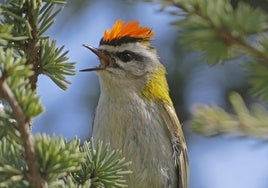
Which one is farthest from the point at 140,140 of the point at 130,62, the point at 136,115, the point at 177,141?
the point at 130,62

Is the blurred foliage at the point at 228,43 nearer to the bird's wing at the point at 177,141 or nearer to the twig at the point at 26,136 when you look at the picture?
the twig at the point at 26,136

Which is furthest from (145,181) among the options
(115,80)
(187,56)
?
(187,56)

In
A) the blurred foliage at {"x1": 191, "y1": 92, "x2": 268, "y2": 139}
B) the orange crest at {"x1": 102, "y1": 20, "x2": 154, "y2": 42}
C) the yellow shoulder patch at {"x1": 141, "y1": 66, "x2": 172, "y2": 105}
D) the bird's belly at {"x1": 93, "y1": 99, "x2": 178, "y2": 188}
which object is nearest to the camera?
the blurred foliage at {"x1": 191, "y1": 92, "x2": 268, "y2": 139}

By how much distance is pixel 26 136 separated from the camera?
1.76 meters

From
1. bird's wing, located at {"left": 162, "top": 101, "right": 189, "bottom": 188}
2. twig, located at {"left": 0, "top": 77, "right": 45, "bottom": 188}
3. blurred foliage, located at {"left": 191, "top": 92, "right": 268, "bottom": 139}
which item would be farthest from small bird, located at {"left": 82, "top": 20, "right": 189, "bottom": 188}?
blurred foliage, located at {"left": 191, "top": 92, "right": 268, "bottom": 139}

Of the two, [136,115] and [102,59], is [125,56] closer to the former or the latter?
[102,59]

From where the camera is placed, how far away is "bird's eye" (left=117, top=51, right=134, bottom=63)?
5.03m

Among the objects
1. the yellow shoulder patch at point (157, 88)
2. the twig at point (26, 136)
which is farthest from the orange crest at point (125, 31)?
the twig at point (26, 136)

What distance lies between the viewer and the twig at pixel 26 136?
5.51 feet

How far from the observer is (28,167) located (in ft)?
5.93

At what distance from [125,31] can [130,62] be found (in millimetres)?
545

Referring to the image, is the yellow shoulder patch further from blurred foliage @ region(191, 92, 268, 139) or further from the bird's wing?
blurred foliage @ region(191, 92, 268, 139)

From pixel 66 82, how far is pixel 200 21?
1122mm

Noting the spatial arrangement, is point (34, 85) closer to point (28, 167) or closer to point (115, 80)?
point (28, 167)
